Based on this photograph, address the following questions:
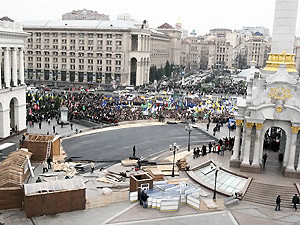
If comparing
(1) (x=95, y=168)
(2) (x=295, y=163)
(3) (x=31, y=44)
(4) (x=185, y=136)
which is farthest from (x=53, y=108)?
(3) (x=31, y=44)

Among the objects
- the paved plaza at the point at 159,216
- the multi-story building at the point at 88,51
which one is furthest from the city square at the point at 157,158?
the multi-story building at the point at 88,51

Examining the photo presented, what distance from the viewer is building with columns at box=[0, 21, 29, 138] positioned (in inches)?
Result: 1743

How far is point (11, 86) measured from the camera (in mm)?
46625

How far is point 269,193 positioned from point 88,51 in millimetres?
91241

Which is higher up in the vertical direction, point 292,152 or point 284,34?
point 284,34

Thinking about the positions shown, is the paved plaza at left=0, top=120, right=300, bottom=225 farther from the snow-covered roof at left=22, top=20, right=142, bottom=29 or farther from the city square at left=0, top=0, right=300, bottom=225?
the snow-covered roof at left=22, top=20, right=142, bottom=29

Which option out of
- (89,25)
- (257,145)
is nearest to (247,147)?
(257,145)

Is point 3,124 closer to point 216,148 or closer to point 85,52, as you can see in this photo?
point 216,148

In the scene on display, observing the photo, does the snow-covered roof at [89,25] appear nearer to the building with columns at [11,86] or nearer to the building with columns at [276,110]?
the building with columns at [11,86]

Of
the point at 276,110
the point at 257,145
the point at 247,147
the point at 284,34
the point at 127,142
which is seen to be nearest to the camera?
the point at 276,110

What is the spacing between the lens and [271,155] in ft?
123

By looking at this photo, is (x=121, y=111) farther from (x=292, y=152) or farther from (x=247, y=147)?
(x=292, y=152)

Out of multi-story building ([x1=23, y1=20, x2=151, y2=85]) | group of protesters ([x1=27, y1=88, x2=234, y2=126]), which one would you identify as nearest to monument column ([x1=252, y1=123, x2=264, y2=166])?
group of protesters ([x1=27, y1=88, x2=234, y2=126])

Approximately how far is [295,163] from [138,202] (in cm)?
1430
